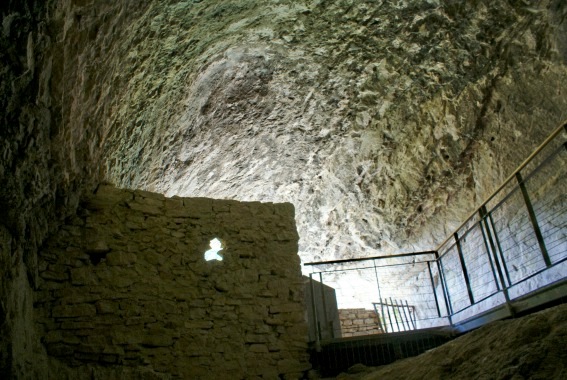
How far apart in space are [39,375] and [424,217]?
19.4 ft

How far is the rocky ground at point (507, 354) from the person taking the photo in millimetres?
2002

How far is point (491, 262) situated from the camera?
4.10 metres

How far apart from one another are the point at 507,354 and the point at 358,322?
22.7 ft

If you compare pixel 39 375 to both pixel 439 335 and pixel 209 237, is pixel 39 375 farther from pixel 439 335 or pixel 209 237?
pixel 439 335

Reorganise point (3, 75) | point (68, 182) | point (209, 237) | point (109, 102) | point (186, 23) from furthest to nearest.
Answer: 1. point (186, 23)
2. point (209, 237)
3. point (109, 102)
4. point (68, 182)
5. point (3, 75)

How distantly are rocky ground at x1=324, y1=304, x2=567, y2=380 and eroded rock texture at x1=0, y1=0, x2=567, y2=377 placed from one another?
2.72m

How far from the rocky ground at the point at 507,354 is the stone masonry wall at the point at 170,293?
1600 millimetres

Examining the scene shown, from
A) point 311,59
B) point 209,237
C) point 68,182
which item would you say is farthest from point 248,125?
point 68,182

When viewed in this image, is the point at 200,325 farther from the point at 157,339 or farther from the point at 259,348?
the point at 259,348

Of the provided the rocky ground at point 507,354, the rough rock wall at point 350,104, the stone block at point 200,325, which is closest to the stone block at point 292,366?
the stone block at point 200,325

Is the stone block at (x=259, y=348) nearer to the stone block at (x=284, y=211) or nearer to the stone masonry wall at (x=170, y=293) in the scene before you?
the stone masonry wall at (x=170, y=293)

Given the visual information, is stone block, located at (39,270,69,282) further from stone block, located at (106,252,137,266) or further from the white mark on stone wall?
the white mark on stone wall

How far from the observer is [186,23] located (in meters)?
5.09

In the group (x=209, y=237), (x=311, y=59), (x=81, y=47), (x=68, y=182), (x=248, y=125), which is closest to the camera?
(x=81, y=47)
